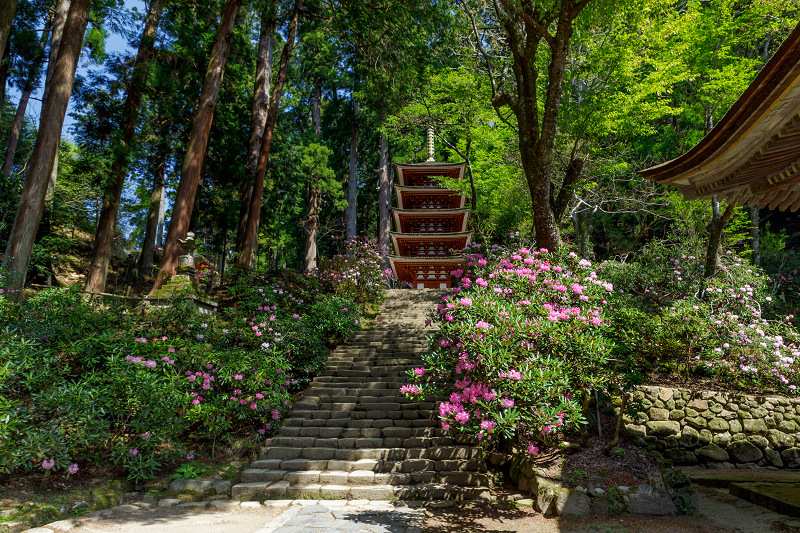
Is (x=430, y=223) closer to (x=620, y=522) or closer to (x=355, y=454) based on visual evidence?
(x=355, y=454)

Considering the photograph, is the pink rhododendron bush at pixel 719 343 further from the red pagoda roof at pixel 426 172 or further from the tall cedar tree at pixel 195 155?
the red pagoda roof at pixel 426 172

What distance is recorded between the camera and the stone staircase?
532 centimetres

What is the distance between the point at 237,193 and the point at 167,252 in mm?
8983

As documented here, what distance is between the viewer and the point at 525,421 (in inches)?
186

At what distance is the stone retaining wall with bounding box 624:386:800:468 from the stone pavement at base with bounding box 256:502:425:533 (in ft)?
13.9

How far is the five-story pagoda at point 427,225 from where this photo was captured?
1861cm

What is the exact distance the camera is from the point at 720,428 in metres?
7.22

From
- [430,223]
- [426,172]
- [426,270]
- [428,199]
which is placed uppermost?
[426,172]

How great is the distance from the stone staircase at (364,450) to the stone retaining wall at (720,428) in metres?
3.20

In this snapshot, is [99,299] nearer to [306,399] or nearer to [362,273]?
[306,399]

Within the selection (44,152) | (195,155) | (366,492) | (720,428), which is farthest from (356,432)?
(195,155)

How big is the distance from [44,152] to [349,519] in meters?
7.59

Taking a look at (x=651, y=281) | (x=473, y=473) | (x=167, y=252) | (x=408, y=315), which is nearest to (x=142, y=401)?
(x=473, y=473)

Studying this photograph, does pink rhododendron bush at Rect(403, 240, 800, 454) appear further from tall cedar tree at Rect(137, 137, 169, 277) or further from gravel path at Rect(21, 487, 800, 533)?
tall cedar tree at Rect(137, 137, 169, 277)
